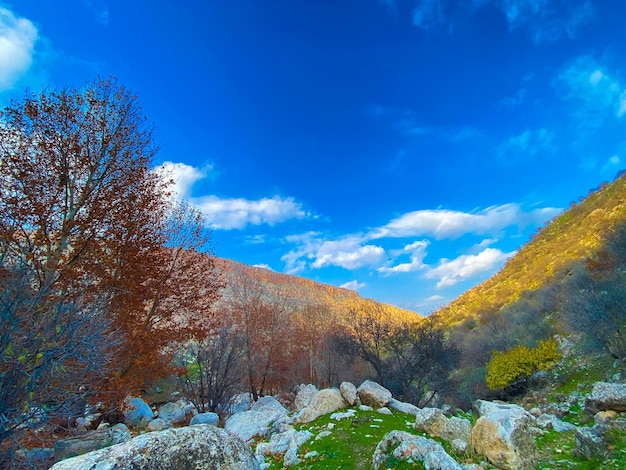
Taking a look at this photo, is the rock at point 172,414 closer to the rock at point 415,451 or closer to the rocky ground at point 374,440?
the rocky ground at point 374,440

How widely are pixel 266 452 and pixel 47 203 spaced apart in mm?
10960

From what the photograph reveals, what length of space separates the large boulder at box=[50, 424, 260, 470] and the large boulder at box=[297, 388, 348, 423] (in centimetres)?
1166

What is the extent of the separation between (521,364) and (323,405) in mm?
14775

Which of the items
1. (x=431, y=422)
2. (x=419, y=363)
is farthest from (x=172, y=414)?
(x=419, y=363)

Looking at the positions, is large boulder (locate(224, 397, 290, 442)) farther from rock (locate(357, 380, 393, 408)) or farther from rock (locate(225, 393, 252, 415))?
rock (locate(225, 393, 252, 415))

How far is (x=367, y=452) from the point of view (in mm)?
9109

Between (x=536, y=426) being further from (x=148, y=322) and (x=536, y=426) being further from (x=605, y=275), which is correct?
(x=605, y=275)

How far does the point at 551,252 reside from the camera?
53.0m

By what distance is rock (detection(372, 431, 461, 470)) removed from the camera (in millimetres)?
5830

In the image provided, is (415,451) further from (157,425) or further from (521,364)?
(521,364)

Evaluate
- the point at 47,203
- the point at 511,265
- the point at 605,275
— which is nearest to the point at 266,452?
the point at 47,203

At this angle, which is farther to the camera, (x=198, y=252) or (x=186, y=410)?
(x=186, y=410)

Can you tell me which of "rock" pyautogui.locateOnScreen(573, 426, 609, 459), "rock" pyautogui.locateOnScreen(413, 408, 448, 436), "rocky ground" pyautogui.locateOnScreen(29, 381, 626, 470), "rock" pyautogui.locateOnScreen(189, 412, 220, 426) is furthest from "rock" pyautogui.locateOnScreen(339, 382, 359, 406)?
"rock" pyautogui.locateOnScreen(573, 426, 609, 459)

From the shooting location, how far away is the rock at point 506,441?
6742mm
